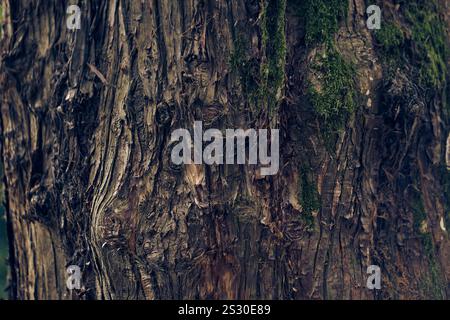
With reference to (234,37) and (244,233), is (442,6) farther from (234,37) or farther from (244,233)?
(244,233)

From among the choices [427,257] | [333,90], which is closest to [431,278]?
[427,257]

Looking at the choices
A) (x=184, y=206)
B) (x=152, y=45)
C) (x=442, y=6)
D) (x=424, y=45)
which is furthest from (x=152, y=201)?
(x=442, y=6)

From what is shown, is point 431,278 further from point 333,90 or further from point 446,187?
point 333,90

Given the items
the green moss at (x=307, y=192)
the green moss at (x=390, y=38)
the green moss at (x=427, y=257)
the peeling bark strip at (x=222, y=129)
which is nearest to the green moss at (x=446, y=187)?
the peeling bark strip at (x=222, y=129)

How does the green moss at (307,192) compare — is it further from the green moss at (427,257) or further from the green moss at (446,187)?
the green moss at (446,187)

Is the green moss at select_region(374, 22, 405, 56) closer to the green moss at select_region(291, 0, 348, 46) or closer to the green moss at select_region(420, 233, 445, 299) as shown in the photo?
the green moss at select_region(291, 0, 348, 46)

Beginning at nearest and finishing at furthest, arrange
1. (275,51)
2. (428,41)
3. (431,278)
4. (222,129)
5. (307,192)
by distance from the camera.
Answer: (222,129), (275,51), (307,192), (428,41), (431,278)
